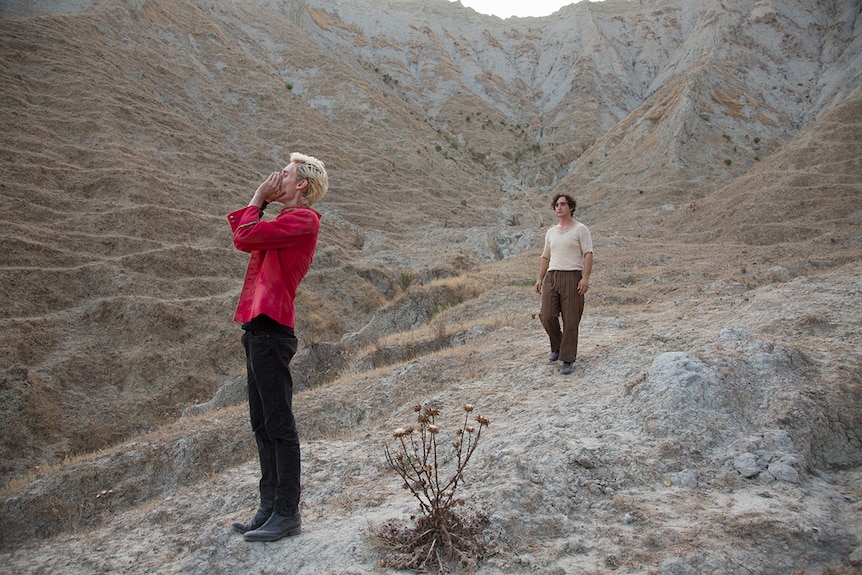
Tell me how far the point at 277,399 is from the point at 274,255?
32.7 inches

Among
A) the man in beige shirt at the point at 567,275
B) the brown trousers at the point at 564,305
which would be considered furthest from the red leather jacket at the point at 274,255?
the brown trousers at the point at 564,305

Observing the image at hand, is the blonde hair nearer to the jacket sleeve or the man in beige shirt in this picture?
the jacket sleeve

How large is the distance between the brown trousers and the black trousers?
3.45m

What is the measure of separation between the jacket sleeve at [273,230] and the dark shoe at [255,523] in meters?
1.64

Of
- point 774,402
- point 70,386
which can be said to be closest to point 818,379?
point 774,402

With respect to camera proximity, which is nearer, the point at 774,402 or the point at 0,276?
the point at 774,402

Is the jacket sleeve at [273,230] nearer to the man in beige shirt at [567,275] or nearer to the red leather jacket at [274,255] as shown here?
the red leather jacket at [274,255]

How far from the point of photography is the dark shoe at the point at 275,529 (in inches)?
127

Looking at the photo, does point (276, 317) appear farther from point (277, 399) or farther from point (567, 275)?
point (567, 275)

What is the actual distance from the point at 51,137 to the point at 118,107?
10.3 feet

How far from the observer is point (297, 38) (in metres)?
35.0

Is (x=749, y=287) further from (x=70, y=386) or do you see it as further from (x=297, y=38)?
(x=297, y=38)

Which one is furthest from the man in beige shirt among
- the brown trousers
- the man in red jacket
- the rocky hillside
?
the man in red jacket

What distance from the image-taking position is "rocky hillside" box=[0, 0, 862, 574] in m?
3.64
